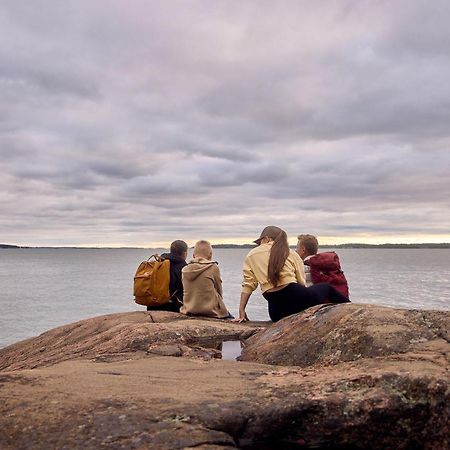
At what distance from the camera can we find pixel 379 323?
20.7 ft

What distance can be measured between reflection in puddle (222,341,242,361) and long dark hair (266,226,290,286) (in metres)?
1.49

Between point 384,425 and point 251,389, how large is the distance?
1214 mm

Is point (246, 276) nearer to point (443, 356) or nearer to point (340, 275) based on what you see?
point (340, 275)

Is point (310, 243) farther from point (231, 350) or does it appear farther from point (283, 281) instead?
point (231, 350)

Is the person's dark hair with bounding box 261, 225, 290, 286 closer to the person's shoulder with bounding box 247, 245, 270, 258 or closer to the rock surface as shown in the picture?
the person's shoulder with bounding box 247, 245, 270, 258

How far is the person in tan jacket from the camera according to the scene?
11.3 m

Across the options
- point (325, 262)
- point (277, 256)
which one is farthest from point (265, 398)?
point (325, 262)

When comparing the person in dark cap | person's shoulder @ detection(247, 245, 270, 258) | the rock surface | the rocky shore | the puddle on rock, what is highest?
person's shoulder @ detection(247, 245, 270, 258)

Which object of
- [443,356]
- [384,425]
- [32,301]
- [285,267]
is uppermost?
[285,267]

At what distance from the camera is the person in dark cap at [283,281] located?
909 cm

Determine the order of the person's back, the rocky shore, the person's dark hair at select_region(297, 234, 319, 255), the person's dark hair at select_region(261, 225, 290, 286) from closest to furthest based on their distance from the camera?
the rocky shore < the person's dark hair at select_region(261, 225, 290, 286) < the person's dark hair at select_region(297, 234, 319, 255) < the person's back

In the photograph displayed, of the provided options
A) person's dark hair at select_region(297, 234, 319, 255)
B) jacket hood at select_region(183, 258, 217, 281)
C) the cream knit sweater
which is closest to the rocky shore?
the cream knit sweater

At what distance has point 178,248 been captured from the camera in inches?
509

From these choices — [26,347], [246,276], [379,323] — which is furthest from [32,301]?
[379,323]
